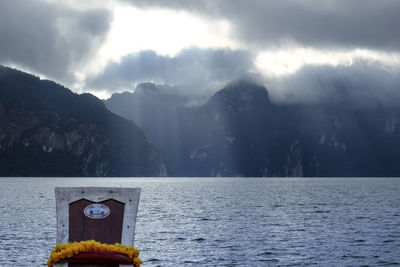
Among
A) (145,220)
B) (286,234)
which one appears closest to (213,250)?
(286,234)

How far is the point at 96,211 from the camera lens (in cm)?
948

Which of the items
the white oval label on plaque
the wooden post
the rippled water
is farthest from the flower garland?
the rippled water

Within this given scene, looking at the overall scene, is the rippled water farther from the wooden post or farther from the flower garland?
the flower garland

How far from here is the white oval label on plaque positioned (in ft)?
31.1

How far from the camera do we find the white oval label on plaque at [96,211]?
9484mm

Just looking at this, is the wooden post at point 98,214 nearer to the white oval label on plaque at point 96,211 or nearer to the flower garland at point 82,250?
the white oval label on plaque at point 96,211

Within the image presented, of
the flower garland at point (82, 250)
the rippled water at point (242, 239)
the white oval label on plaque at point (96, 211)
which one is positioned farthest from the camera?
the rippled water at point (242, 239)

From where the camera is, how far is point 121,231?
31.5 ft

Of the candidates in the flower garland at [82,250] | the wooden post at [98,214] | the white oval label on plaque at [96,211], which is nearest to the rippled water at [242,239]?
the wooden post at [98,214]

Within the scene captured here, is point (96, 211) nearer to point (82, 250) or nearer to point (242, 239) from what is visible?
point (82, 250)

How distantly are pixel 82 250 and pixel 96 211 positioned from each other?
143 centimetres

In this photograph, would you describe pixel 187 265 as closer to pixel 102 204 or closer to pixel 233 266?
pixel 233 266

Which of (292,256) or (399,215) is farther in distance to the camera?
(399,215)

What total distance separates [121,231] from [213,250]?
27662 mm
